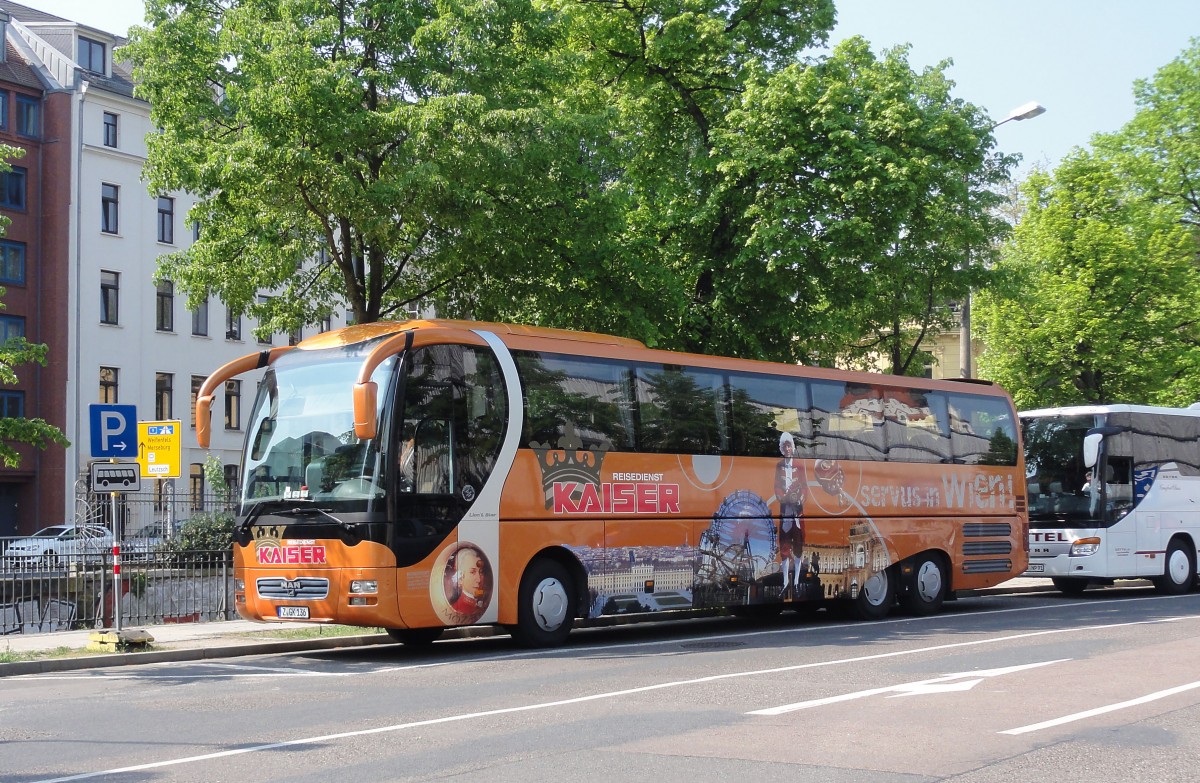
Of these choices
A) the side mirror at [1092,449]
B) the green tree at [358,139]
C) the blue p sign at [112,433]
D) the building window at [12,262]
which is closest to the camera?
the blue p sign at [112,433]

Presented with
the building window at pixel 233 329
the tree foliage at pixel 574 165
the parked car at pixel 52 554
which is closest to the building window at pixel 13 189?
the building window at pixel 233 329

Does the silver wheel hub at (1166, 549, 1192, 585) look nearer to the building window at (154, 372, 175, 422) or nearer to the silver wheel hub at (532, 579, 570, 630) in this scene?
the silver wheel hub at (532, 579, 570, 630)

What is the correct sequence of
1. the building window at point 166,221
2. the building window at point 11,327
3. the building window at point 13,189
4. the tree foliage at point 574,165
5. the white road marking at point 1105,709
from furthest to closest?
the building window at point 166,221, the building window at point 13,189, the building window at point 11,327, the tree foliage at point 574,165, the white road marking at point 1105,709

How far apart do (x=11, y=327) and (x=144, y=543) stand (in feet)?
102

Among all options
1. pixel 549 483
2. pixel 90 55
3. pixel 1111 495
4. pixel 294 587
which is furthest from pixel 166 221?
pixel 294 587

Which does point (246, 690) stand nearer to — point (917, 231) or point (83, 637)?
point (83, 637)

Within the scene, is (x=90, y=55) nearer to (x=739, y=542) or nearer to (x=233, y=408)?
(x=233, y=408)

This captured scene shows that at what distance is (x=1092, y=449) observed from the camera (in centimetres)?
2520

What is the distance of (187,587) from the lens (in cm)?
2027

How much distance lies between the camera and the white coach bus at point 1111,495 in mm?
25031

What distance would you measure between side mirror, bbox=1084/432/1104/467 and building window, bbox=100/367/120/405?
3772 centimetres

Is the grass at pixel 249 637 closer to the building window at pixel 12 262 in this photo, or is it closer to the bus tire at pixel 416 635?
the bus tire at pixel 416 635

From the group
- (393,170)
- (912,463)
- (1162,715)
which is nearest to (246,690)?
(1162,715)

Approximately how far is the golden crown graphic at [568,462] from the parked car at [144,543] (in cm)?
754
